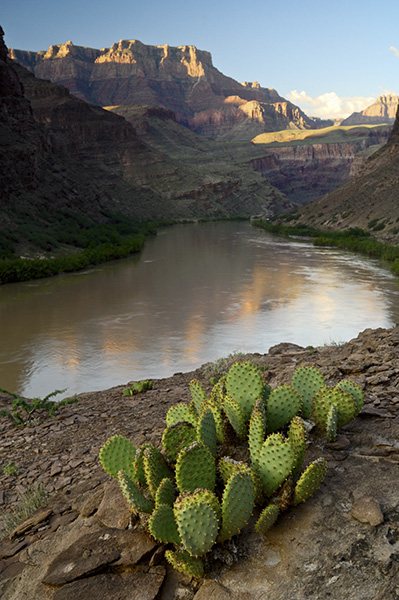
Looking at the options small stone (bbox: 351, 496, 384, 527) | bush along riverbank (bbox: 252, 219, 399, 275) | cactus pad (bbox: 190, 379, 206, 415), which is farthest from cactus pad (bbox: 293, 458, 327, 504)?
bush along riverbank (bbox: 252, 219, 399, 275)

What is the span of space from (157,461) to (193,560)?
87 cm

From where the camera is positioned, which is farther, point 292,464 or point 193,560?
point 292,464

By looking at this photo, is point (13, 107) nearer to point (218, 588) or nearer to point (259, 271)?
point (259, 271)

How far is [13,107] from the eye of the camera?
55.1m

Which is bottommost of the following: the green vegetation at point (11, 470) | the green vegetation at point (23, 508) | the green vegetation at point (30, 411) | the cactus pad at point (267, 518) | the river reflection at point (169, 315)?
the river reflection at point (169, 315)

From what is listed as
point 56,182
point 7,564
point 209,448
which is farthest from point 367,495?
point 56,182

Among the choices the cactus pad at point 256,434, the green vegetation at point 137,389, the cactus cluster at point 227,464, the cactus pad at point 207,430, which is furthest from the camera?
the green vegetation at point 137,389

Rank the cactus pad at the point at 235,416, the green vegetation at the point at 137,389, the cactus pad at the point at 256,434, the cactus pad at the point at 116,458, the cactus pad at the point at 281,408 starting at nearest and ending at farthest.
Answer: the cactus pad at the point at 256,434 < the cactus pad at the point at 116,458 < the cactus pad at the point at 235,416 < the cactus pad at the point at 281,408 < the green vegetation at the point at 137,389

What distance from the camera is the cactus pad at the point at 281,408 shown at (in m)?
4.45

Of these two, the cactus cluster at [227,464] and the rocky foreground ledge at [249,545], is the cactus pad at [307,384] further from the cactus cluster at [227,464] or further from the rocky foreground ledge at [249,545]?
the rocky foreground ledge at [249,545]

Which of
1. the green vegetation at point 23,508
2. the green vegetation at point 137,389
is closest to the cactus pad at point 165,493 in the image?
the green vegetation at point 23,508

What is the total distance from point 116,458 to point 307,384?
1.92 meters

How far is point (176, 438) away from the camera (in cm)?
423

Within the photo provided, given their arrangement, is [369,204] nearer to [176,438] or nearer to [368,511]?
[176,438]
